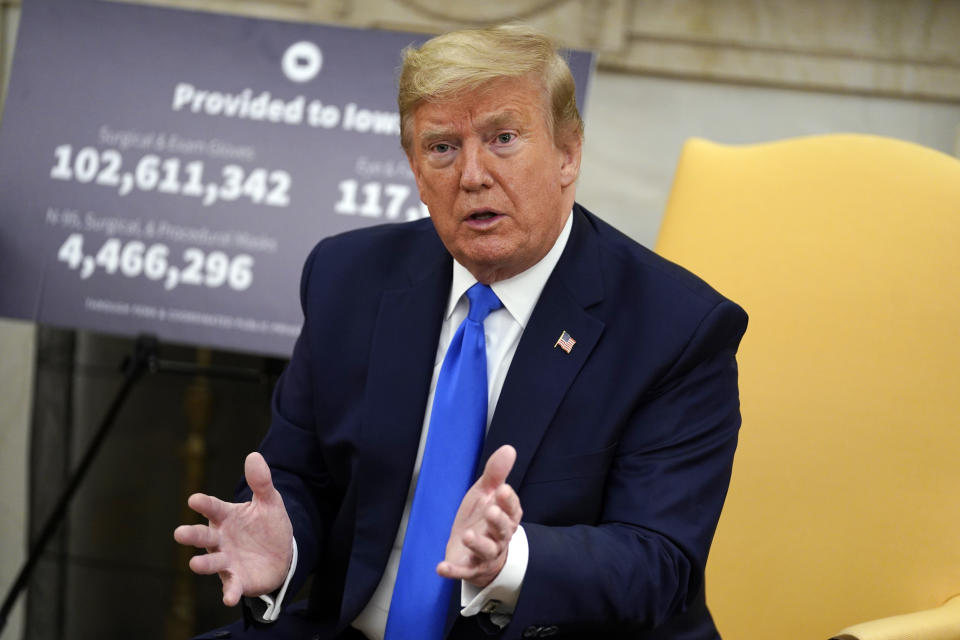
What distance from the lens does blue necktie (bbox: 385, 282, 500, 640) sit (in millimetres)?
1619

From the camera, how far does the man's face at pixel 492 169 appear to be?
63.2 inches

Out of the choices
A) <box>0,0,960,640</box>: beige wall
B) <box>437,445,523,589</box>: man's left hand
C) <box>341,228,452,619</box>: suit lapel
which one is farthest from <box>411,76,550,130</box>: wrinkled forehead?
<box>0,0,960,640</box>: beige wall

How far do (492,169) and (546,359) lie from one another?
292 millimetres

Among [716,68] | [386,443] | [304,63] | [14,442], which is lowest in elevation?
[14,442]

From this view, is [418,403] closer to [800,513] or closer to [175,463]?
[800,513]

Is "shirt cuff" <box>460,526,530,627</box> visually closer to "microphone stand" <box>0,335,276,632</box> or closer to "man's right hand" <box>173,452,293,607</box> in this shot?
"man's right hand" <box>173,452,293,607</box>

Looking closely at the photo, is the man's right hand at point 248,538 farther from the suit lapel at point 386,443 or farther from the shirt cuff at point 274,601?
the suit lapel at point 386,443

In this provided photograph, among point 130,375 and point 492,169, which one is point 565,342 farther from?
point 130,375

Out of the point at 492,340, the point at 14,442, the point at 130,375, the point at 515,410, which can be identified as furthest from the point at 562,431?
the point at 14,442

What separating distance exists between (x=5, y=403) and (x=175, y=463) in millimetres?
569

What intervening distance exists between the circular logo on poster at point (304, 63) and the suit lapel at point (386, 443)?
4.52 ft

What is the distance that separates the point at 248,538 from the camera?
156 centimetres

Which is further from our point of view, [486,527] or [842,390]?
[842,390]

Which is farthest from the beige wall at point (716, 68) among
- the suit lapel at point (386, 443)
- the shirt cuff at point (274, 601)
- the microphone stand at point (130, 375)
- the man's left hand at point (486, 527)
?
the man's left hand at point (486, 527)
